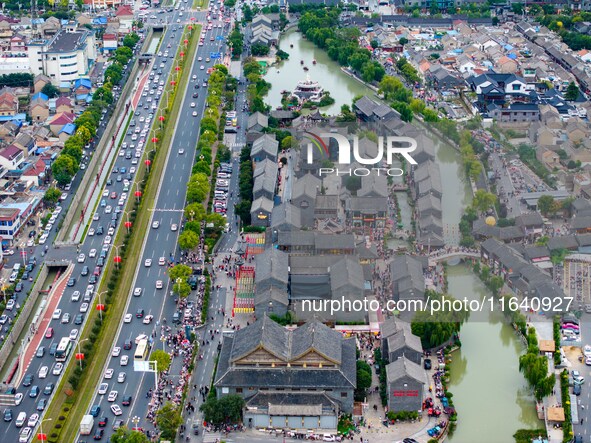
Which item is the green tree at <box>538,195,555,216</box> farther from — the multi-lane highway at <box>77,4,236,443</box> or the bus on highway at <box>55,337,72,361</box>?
the bus on highway at <box>55,337,72,361</box>

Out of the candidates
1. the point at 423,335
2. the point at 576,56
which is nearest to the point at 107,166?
the point at 423,335

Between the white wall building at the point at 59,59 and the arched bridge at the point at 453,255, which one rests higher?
the arched bridge at the point at 453,255

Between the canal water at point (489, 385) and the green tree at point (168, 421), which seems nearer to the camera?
the green tree at point (168, 421)

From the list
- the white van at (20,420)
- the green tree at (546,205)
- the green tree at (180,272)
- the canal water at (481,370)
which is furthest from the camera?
the green tree at (546,205)

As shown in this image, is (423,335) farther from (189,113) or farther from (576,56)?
(576,56)

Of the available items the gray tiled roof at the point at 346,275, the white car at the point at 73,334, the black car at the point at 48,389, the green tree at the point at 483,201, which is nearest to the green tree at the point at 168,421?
the black car at the point at 48,389

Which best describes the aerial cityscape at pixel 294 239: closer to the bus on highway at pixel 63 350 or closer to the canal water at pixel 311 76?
the bus on highway at pixel 63 350

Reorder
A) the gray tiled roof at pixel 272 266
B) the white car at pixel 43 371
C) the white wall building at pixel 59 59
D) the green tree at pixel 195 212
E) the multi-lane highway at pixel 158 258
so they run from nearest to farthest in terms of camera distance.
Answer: the multi-lane highway at pixel 158 258, the white car at pixel 43 371, the gray tiled roof at pixel 272 266, the green tree at pixel 195 212, the white wall building at pixel 59 59

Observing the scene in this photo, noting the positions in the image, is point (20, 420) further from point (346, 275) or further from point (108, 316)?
point (346, 275)
